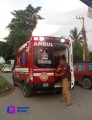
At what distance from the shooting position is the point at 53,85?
34.9 feet

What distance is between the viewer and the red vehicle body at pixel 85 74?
14.2 metres

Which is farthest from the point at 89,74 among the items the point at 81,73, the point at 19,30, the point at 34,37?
the point at 19,30

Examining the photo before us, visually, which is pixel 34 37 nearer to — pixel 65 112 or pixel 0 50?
pixel 65 112

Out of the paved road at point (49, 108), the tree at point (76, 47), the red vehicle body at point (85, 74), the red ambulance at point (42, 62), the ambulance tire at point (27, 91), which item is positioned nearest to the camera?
the paved road at point (49, 108)

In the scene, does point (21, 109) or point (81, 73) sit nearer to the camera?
point (21, 109)

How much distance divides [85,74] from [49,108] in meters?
5.73

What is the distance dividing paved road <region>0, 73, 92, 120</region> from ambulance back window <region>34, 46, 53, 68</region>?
1.53 m

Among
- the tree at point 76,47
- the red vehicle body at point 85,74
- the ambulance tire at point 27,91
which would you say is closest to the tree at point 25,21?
the tree at point 76,47

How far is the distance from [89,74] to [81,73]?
689mm

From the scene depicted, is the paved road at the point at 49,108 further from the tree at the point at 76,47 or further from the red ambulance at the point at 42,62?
the tree at the point at 76,47

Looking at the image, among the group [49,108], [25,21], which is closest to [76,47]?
[25,21]

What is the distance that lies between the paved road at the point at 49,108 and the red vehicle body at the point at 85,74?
2.60 metres

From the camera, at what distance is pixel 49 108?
30.1 feet

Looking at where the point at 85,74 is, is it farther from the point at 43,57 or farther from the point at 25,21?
the point at 25,21
